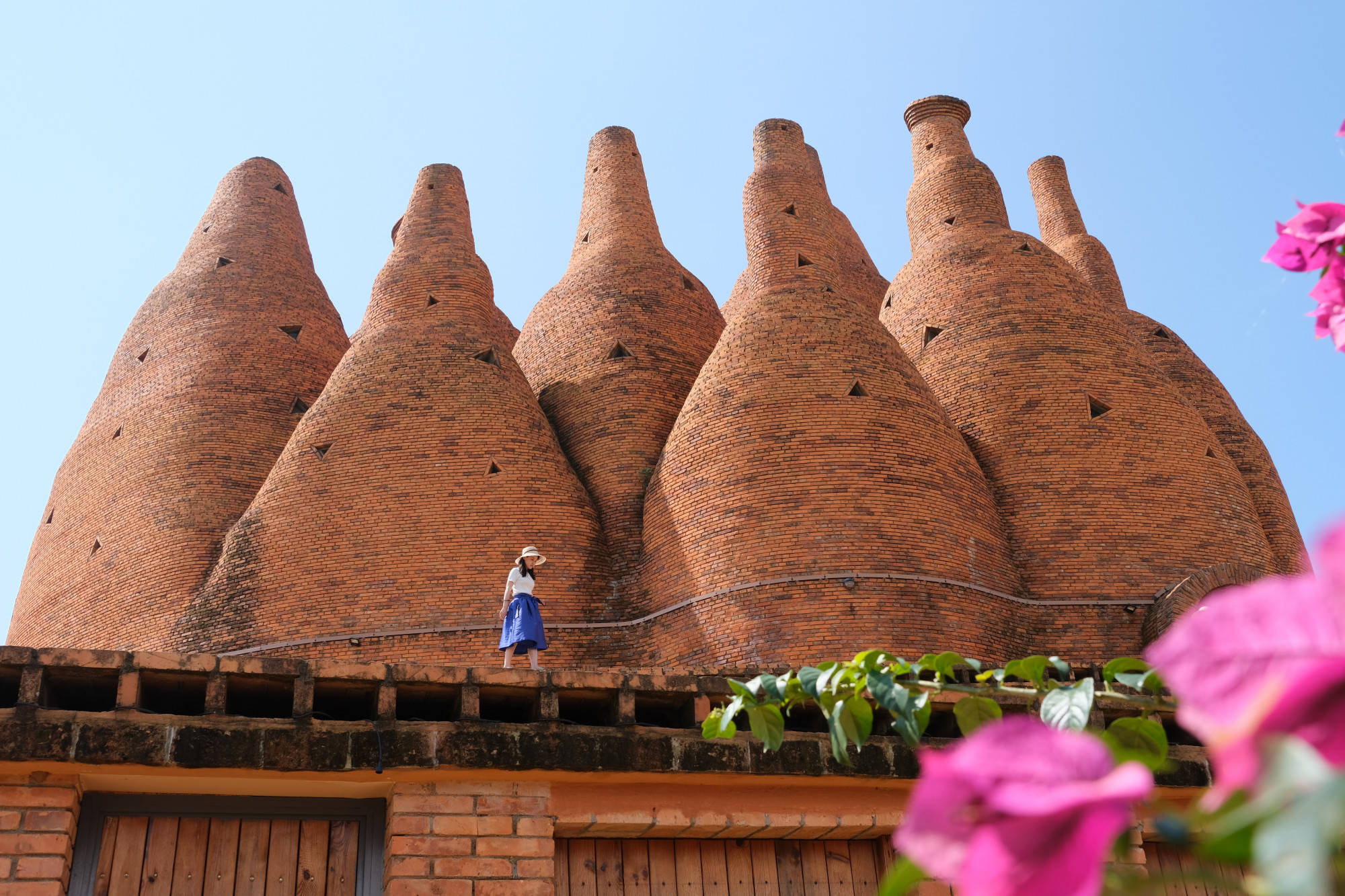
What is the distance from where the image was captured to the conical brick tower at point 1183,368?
2036 cm

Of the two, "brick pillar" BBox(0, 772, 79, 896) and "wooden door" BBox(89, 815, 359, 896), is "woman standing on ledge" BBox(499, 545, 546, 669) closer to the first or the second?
"wooden door" BBox(89, 815, 359, 896)

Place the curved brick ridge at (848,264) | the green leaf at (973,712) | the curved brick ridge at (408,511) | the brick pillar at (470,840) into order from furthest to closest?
the curved brick ridge at (848,264) → the curved brick ridge at (408,511) → the brick pillar at (470,840) → the green leaf at (973,712)

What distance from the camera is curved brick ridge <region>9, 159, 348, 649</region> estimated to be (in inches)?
723

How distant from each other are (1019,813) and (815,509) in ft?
49.1

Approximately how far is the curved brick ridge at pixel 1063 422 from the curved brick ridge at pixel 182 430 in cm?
1026

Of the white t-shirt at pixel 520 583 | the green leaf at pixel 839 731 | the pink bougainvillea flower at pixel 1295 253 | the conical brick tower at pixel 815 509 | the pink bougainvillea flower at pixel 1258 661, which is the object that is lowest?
the pink bougainvillea flower at pixel 1258 661

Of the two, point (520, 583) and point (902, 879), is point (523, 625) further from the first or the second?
point (902, 879)

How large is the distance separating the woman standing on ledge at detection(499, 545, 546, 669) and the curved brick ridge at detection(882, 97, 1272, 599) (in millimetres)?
8683

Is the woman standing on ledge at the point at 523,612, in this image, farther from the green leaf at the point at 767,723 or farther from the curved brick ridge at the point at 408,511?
the green leaf at the point at 767,723

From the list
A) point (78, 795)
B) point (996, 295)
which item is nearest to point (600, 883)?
point (78, 795)

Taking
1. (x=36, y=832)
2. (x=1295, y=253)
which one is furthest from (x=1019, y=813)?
(x=36, y=832)

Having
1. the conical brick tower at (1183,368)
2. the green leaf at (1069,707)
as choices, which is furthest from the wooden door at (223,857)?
the conical brick tower at (1183,368)

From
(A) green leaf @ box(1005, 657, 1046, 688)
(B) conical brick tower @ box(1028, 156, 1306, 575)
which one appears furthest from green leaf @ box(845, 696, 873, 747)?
(B) conical brick tower @ box(1028, 156, 1306, 575)

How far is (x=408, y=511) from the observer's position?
16891 millimetres
